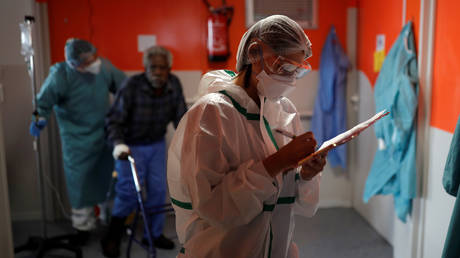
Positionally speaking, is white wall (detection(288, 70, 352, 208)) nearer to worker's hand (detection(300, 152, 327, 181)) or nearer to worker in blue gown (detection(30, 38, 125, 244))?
worker in blue gown (detection(30, 38, 125, 244))

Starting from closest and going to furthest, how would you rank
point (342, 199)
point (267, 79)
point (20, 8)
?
point (267, 79)
point (20, 8)
point (342, 199)

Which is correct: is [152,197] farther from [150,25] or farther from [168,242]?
[150,25]

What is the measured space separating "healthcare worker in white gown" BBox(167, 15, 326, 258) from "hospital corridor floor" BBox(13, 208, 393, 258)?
1.59 metres

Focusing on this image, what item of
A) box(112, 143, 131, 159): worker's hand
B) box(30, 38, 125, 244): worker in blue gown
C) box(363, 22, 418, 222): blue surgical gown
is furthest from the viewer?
box(30, 38, 125, 244): worker in blue gown

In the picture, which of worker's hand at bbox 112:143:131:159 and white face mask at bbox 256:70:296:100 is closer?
white face mask at bbox 256:70:296:100

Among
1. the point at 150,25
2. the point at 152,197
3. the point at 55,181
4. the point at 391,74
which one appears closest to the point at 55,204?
the point at 55,181

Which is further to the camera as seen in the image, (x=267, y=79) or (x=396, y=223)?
(x=396, y=223)

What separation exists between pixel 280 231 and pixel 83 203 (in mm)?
2120

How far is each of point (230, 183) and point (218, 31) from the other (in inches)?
90.2

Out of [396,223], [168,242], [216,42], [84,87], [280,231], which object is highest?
[216,42]

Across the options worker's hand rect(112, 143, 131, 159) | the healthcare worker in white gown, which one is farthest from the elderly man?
the healthcare worker in white gown

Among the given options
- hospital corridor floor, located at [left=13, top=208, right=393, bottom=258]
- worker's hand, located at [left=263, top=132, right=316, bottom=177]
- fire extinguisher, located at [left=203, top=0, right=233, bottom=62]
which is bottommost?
hospital corridor floor, located at [left=13, top=208, right=393, bottom=258]

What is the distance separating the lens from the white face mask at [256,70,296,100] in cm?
112

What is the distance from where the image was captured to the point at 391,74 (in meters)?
2.39
